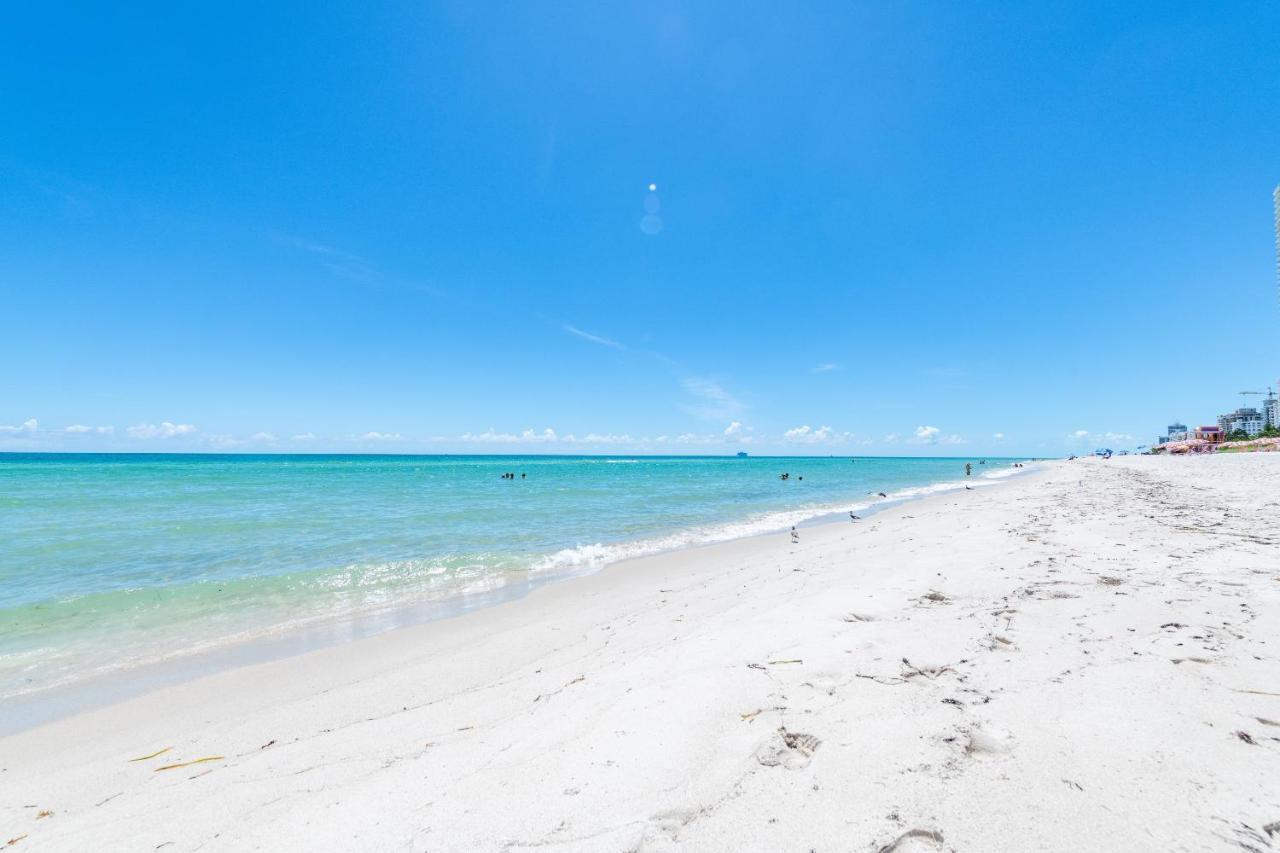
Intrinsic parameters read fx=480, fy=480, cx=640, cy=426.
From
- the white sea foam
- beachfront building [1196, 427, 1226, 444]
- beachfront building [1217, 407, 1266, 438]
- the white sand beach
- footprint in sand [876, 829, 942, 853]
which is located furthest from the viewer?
beachfront building [1217, 407, 1266, 438]

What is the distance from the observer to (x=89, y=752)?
454 cm

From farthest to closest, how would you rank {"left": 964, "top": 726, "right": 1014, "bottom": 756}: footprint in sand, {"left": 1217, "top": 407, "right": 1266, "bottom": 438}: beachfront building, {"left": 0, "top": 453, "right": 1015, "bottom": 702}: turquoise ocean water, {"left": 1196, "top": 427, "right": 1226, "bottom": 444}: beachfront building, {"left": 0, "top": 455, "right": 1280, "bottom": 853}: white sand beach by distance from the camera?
{"left": 1217, "top": 407, "right": 1266, "bottom": 438}: beachfront building < {"left": 1196, "top": 427, "right": 1226, "bottom": 444}: beachfront building < {"left": 0, "top": 453, "right": 1015, "bottom": 702}: turquoise ocean water < {"left": 964, "top": 726, "right": 1014, "bottom": 756}: footprint in sand < {"left": 0, "top": 455, "right": 1280, "bottom": 853}: white sand beach

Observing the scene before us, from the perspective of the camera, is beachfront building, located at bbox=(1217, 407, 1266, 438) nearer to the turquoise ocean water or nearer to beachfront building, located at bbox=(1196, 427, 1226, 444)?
beachfront building, located at bbox=(1196, 427, 1226, 444)

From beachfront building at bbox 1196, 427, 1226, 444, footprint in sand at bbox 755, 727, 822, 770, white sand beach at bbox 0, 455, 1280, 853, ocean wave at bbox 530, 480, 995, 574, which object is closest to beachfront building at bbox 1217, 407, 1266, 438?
beachfront building at bbox 1196, 427, 1226, 444

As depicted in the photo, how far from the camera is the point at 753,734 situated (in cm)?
328

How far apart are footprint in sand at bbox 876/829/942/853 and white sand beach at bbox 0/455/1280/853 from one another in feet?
0.04

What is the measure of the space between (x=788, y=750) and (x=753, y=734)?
0.89 feet

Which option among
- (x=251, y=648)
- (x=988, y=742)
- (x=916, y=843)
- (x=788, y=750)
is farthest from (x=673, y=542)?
(x=916, y=843)

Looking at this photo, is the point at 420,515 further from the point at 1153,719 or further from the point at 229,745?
the point at 1153,719

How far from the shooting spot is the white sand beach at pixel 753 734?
2469 millimetres

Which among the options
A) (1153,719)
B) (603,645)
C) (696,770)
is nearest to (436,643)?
(603,645)

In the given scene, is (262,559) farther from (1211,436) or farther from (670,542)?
(1211,436)

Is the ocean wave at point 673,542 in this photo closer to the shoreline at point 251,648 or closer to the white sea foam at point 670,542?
the white sea foam at point 670,542

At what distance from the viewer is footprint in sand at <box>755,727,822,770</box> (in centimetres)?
294
